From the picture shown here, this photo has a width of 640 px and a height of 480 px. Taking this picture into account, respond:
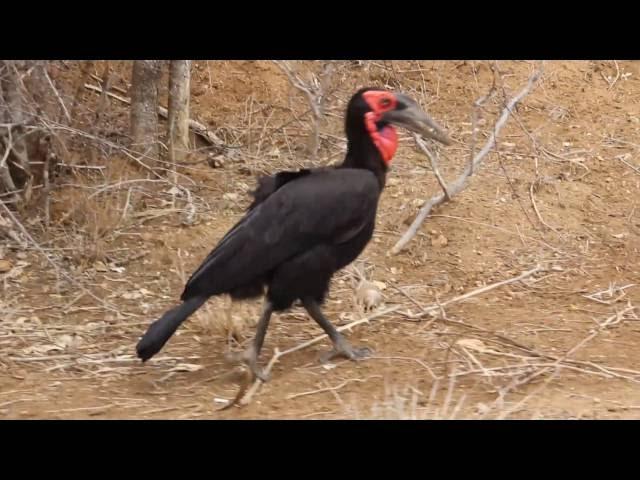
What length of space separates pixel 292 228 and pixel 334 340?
61 cm

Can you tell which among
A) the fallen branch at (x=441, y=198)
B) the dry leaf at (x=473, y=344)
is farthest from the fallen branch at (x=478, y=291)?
the fallen branch at (x=441, y=198)

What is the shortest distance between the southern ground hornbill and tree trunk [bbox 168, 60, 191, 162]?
7.79 feet

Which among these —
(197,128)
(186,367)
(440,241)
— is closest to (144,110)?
(197,128)

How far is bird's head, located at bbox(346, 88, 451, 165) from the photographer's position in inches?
155

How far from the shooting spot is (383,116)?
394cm

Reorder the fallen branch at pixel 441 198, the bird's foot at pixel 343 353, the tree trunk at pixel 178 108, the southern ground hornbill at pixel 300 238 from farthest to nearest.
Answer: the tree trunk at pixel 178 108
the fallen branch at pixel 441 198
the bird's foot at pixel 343 353
the southern ground hornbill at pixel 300 238

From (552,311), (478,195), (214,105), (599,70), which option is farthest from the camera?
(599,70)

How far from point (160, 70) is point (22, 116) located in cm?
114

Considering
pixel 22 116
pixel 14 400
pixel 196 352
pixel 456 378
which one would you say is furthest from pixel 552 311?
pixel 22 116

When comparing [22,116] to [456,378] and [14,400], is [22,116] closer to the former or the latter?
[14,400]

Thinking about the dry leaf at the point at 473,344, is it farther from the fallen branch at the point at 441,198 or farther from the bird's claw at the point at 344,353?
the fallen branch at the point at 441,198

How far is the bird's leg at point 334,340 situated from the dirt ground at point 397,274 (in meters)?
0.06

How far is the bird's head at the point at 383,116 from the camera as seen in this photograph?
155 inches

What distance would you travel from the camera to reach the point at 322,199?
3770 mm
